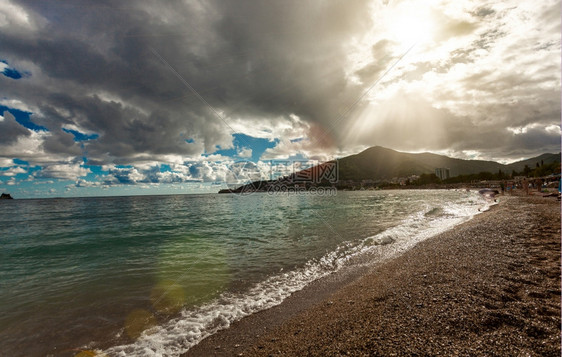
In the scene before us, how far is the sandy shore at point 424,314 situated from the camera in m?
4.09

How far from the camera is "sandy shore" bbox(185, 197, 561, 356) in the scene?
409cm

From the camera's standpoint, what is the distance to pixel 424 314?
5020 millimetres

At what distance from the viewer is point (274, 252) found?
46.4 ft

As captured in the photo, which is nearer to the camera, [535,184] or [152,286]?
[152,286]

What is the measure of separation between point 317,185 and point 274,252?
177m

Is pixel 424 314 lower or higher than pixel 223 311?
higher

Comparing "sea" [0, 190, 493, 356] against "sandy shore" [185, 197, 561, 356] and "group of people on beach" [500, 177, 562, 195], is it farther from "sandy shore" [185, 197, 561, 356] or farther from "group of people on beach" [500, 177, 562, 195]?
"group of people on beach" [500, 177, 562, 195]

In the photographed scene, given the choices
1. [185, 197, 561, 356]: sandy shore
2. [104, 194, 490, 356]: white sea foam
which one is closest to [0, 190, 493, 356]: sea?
[104, 194, 490, 356]: white sea foam

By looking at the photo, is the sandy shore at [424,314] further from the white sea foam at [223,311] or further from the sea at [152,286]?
the sea at [152,286]

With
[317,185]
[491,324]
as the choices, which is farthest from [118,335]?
[317,185]

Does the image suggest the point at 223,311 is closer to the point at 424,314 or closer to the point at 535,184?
the point at 424,314

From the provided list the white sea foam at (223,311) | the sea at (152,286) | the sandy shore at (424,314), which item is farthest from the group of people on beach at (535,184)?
the white sea foam at (223,311)

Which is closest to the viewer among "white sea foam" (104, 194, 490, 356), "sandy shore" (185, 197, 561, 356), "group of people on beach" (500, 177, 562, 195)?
"sandy shore" (185, 197, 561, 356)

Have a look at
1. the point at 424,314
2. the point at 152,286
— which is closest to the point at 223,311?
the point at 152,286
